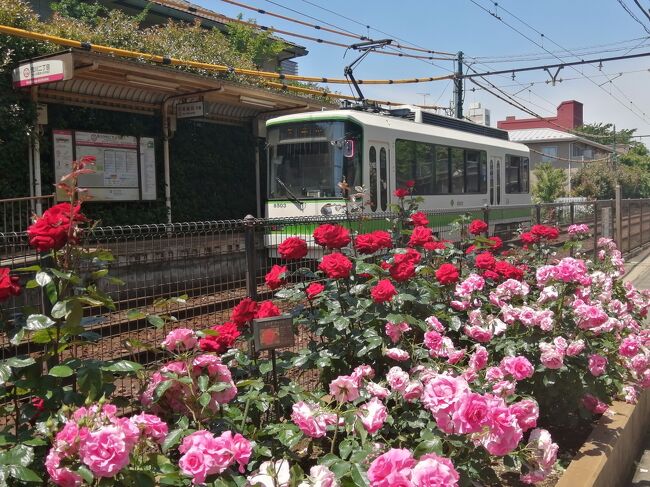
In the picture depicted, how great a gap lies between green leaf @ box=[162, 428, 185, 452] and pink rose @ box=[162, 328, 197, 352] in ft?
1.39

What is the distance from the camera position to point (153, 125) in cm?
1517

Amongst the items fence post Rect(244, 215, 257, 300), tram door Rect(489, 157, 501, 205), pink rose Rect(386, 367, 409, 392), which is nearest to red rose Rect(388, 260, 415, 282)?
pink rose Rect(386, 367, 409, 392)

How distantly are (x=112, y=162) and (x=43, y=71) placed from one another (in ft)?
10.6

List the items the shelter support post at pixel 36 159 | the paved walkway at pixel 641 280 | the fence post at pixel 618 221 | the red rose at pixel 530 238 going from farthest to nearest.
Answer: the fence post at pixel 618 221
the shelter support post at pixel 36 159
the red rose at pixel 530 238
the paved walkway at pixel 641 280

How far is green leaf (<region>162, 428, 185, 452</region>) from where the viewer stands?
90.5 inches

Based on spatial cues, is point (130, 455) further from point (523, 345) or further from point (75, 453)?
point (523, 345)

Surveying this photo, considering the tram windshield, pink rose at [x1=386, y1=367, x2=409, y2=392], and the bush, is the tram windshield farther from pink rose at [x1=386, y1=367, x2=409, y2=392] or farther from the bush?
pink rose at [x1=386, y1=367, x2=409, y2=392]

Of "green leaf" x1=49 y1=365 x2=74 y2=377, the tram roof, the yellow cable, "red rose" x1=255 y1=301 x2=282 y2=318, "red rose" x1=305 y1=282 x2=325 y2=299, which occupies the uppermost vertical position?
the yellow cable

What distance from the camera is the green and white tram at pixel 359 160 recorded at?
1173 centimetres

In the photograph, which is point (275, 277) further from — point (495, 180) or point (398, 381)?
point (495, 180)

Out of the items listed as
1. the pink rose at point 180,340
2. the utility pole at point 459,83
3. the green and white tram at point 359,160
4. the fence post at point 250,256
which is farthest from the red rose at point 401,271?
the utility pole at point 459,83

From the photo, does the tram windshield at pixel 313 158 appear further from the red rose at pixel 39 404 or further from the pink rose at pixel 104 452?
the pink rose at pixel 104 452

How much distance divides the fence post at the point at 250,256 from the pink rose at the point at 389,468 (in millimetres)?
2410

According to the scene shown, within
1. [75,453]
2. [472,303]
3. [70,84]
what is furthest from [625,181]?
[75,453]
